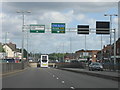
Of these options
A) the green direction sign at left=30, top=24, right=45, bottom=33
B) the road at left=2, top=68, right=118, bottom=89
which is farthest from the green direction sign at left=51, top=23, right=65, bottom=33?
the road at left=2, top=68, right=118, bottom=89

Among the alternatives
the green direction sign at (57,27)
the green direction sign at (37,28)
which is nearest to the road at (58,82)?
the green direction sign at (57,27)

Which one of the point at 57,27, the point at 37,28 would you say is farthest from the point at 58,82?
the point at 37,28

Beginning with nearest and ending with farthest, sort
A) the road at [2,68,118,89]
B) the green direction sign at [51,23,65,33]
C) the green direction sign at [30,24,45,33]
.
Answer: the road at [2,68,118,89] → the green direction sign at [51,23,65,33] → the green direction sign at [30,24,45,33]

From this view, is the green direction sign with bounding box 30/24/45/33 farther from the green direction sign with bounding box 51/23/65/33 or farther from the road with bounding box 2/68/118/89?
the road with bounding box 2/68/118/89

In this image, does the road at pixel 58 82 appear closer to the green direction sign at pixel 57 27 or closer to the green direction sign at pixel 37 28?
the green direction sign at pixel 57 27

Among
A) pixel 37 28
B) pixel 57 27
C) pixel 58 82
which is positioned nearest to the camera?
pixel 58 82

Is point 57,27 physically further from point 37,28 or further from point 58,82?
point 58,82

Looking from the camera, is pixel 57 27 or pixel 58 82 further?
pixel 57 27

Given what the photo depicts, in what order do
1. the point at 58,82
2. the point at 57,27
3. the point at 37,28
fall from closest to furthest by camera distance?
the point at 58,82 → the point at 57,27 → the point at 37,28

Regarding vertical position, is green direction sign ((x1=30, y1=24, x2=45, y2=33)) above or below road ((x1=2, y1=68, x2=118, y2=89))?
above

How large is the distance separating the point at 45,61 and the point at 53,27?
39972mm

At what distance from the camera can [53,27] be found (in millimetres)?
57219

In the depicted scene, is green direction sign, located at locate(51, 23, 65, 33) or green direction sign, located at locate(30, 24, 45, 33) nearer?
green direction sign, located at locate(51, 23, 65, 33)

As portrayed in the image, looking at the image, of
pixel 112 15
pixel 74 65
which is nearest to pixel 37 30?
pixel 112 15
